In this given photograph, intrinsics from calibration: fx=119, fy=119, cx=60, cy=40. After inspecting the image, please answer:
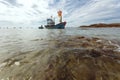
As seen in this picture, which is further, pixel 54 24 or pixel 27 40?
pixel 54 24

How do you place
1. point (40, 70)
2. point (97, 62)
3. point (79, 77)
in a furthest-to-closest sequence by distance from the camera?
point (97, 62)
point (40, 70)
point (79, 77)

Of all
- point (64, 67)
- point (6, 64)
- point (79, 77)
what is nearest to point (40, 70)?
point (64, 67)

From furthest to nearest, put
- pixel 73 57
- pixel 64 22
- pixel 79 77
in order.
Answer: pixel 64 22
pixel 73 57
pixel 79 77

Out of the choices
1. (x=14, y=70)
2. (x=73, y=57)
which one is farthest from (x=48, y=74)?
(x=73, y=57)

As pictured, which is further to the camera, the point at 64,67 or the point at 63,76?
the point at 64,67

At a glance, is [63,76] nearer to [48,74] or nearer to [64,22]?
[48,74]

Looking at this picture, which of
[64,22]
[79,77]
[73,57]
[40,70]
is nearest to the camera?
[79,77]

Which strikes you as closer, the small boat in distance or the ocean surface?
the ocean surface

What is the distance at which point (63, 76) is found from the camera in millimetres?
3549

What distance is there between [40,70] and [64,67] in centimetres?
83

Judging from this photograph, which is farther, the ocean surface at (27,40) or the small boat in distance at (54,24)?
the small boat in distance at (54,24)

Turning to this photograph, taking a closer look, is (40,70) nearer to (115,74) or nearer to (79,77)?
(79,77)

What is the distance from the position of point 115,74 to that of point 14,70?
3.33 metres

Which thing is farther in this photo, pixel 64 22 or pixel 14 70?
pixel 64 22
